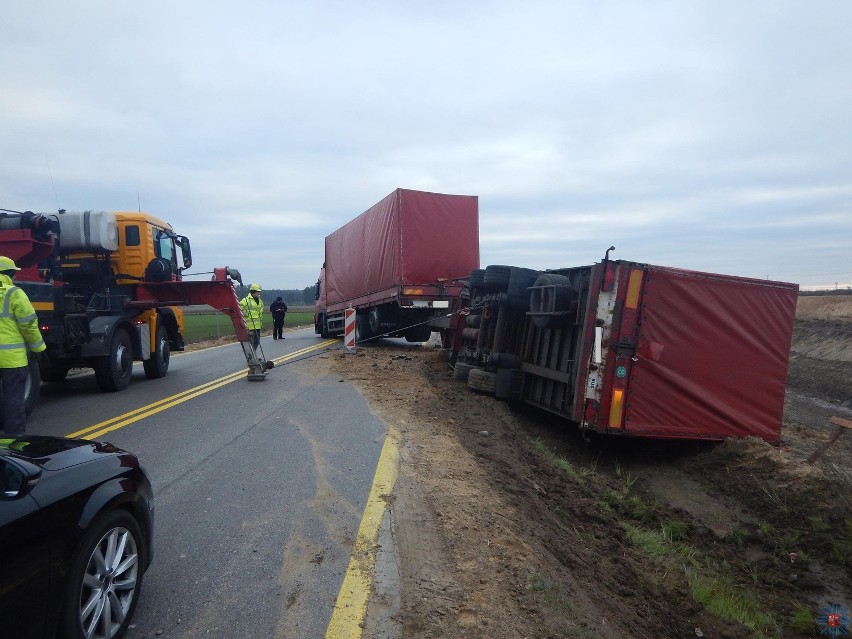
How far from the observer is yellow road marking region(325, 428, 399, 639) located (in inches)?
118

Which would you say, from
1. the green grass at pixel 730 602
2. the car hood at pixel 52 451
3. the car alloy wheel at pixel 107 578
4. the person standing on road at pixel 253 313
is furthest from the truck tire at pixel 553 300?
the person standing on road at pixel 253 313

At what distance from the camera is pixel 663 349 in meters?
7.11

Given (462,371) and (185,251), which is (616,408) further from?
(185,251)

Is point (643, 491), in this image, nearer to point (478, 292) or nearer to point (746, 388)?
point (746, 388)

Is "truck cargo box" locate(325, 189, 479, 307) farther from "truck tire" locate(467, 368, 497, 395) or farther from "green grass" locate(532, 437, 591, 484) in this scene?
"green grass" locate(532, 437, 591, 484)

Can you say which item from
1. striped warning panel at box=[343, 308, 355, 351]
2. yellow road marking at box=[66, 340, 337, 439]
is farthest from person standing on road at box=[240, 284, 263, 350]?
yellow road marking at box=[66, 340, 337, 439]

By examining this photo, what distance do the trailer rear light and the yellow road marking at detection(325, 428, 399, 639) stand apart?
289 cm

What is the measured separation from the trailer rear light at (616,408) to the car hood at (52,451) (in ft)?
17.4

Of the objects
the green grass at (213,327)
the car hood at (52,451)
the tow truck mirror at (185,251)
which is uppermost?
the tow truck mirror at (185,251)

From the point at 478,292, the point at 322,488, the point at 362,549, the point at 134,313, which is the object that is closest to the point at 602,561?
the point at 362,549

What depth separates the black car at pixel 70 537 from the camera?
7.78ft

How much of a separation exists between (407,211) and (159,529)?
37.5 feet

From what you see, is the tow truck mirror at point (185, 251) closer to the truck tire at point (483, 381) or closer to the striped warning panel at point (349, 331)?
the striped warning panel at point (349, 331)

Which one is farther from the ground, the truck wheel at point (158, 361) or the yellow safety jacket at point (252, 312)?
the yellow safety jacket at point (252, 312)
